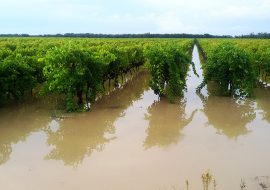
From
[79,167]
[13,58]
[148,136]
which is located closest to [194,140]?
[148,136]

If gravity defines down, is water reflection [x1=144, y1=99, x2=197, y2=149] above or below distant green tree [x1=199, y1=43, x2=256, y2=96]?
below

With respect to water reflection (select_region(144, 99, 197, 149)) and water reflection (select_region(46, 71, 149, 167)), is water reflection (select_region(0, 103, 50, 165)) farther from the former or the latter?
water reflection (select_region(144, 99, 197, 149))

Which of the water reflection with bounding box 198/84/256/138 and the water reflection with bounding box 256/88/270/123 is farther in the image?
the water reflection with bounding box 256/88/270/123

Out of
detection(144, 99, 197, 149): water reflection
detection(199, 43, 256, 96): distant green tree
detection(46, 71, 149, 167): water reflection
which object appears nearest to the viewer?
detection(46, 71, 149, 167): water reflection

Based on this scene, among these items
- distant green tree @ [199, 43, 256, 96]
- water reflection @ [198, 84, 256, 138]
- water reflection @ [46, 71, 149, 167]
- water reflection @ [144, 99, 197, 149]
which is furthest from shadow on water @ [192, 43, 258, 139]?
water reflection @ [46, 71, 149, 167]

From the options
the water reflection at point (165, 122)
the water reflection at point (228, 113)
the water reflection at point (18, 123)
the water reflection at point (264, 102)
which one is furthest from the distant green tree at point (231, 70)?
the water reflection at point (18, 123)

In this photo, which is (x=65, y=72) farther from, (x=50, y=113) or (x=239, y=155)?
(x=239, y=155)

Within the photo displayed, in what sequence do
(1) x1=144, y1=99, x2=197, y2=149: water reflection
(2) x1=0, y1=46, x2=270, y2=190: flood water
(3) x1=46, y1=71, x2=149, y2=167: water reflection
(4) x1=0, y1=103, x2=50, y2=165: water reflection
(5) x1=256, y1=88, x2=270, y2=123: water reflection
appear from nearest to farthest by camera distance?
(2) x1=0, y1=46, x2=270, y2=190: flood water, (3) x1=46, y1=71, x2=149, y2=167: water reflection, (4) x1=0, y1=103, x2=50, y2=165: water reflection, (1) x1=144, y1=99, x2=197, y2=149: water reflection, (5) x1=256, y1=88, x2=270, y2=123: water reflection
